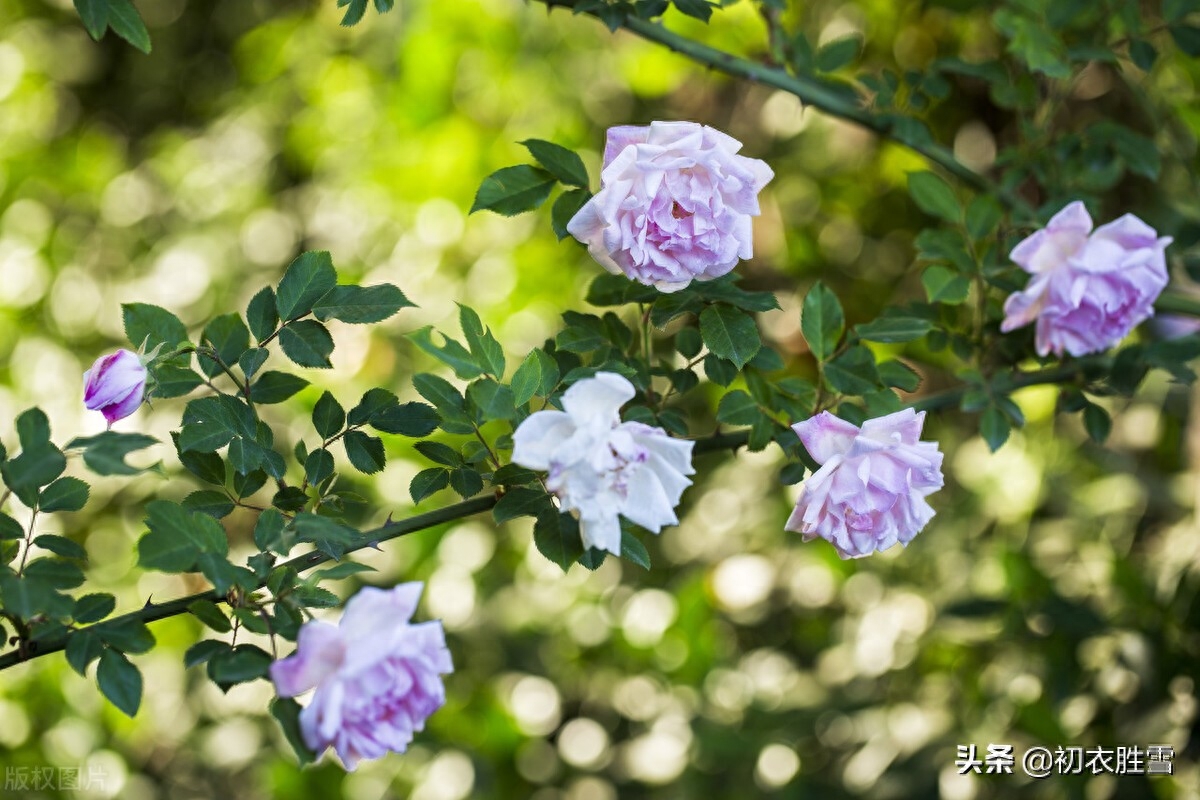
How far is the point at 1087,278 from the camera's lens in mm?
742

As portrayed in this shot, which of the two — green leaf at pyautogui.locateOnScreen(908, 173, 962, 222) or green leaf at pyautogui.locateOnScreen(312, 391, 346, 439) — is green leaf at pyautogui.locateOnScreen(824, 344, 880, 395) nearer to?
green leaf at pyautogui.locateOnScreen(908, 173, 962, 222)

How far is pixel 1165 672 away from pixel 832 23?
1.16 meters

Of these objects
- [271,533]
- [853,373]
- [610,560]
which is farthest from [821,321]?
[610,560]

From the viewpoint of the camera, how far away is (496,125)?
176 cm

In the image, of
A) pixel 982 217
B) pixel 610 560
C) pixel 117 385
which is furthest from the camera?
pixel 610 560

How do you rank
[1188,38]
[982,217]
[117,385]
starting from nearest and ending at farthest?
[117,385]
[982,217]
[1188,38]

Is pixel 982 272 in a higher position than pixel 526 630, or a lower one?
higher

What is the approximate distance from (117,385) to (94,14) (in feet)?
0.78

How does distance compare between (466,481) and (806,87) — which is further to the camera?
(806,87)

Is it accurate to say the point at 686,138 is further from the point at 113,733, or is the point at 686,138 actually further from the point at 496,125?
the point at 113,733

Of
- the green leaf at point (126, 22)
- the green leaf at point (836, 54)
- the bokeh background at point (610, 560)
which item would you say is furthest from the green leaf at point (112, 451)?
the bokeh background at point (610, 560)

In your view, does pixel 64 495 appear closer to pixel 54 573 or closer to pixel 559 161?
pixel 54 573

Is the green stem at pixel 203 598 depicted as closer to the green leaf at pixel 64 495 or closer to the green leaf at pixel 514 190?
the green leaf at pixel 64 495

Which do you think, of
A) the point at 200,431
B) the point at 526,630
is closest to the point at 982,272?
the point at 200,431
